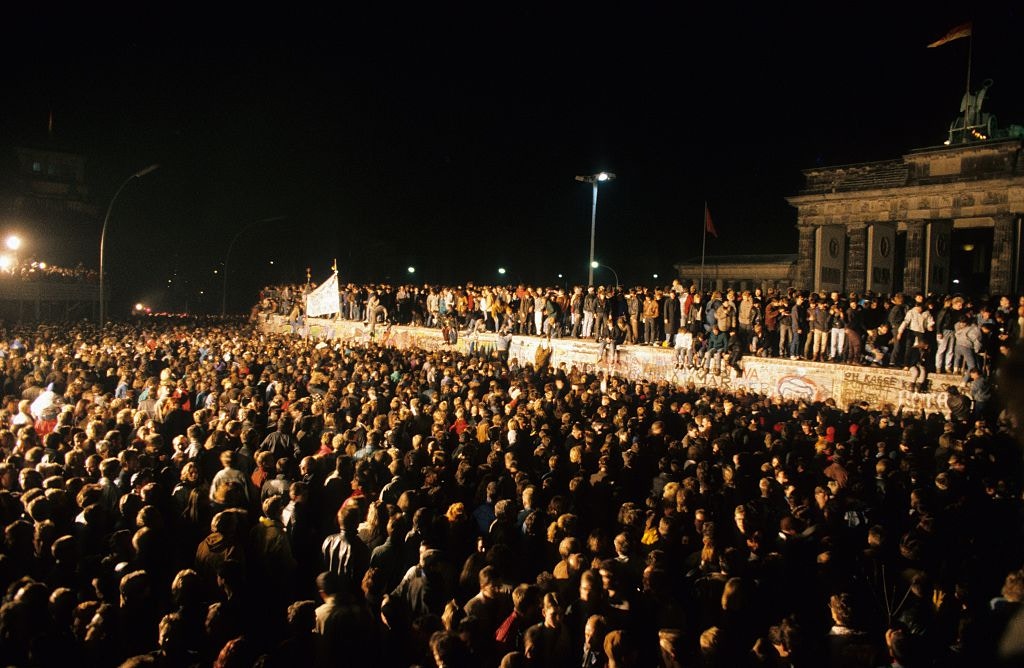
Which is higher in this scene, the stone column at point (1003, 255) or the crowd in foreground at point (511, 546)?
the stone column at point (1003, 255)

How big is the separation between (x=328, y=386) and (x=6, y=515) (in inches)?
325

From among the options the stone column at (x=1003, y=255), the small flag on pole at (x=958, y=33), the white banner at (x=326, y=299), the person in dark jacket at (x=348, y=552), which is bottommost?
the person in dark jacket at (x=348, y=552)

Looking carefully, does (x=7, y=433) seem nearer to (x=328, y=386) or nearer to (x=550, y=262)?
(x=328, y=386)

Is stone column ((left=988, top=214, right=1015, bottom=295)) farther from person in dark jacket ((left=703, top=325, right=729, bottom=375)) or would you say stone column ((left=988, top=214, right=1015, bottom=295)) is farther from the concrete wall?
person in dark jacket ((left=703, top=325, right=729, bottom=375))

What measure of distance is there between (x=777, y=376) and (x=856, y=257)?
68.7ft

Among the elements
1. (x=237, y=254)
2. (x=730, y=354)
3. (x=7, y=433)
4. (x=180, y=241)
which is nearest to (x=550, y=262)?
(x=237, y=254)

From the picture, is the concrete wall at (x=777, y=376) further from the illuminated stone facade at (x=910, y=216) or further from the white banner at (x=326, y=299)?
the illuminated stone facade at (x=910, y=216)

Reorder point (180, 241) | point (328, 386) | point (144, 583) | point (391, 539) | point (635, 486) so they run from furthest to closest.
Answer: point (180, 241), point (328, 386), point (635, 486), point (391, 539), point (144, 583)

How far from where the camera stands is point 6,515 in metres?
5.81

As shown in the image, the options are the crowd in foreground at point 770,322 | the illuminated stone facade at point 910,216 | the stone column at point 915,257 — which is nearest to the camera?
the crowd in foreground at point 770,322

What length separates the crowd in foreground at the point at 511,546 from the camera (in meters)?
3.99

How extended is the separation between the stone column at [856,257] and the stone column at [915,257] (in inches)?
76.4

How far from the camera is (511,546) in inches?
219

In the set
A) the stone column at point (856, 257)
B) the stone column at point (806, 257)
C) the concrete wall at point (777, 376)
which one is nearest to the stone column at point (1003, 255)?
the stone column at point (856, 257)
